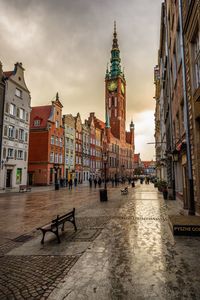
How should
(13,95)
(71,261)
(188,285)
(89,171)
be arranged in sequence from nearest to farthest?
1. (188,285)
2. (71,261)
3. (13,95)
4. (89,171)

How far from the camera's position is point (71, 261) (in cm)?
532

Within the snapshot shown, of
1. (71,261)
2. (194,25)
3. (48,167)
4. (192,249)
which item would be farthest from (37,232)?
(48,167)

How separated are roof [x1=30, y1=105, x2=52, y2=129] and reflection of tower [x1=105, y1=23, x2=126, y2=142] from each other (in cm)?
5061

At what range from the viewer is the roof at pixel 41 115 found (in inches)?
1727

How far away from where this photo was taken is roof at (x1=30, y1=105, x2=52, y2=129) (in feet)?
144

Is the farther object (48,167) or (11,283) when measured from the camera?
(48,167)

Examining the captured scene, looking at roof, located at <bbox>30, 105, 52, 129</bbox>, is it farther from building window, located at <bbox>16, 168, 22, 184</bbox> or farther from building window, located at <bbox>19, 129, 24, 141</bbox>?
building window, located at <bbox>16, 168, 22, 184</bbox>

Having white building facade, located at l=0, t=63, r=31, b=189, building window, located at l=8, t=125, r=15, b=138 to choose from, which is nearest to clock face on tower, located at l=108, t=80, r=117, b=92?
white building facade, located at l=0, t=63, r=31, b=189

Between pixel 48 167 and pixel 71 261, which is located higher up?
pixel 48 167

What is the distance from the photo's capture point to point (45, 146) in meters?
42.7

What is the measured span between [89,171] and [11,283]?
2315 inches

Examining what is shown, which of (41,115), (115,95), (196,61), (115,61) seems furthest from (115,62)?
(196,61)

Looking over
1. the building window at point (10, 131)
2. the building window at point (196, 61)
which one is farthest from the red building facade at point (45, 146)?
the building window at point (196, 61)

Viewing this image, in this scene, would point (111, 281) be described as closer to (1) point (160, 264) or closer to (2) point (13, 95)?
(1) point (160, 264)
